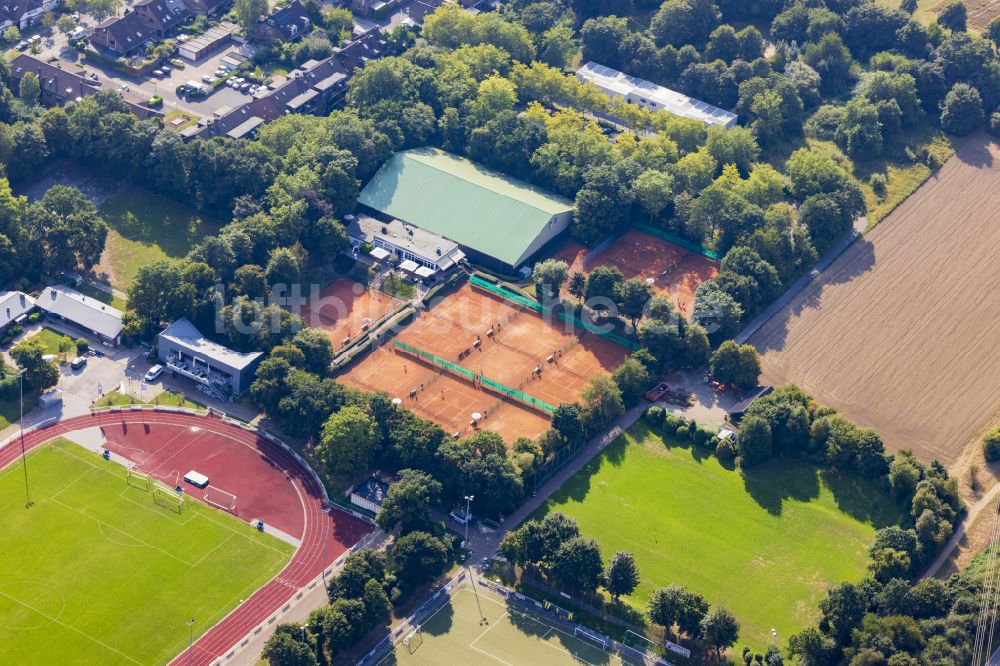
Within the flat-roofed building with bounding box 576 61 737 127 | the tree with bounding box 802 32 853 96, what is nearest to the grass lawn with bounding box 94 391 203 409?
the flat-roofed building with bounding box 576 61 737 127

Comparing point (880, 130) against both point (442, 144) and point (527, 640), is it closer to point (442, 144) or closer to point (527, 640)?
point (442, 144)

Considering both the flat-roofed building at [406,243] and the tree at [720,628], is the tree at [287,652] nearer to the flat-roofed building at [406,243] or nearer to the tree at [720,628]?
the tree at [720,628]

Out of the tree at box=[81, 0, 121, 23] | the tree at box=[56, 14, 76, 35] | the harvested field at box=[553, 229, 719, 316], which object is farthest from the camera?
the tree at box=[81, 0, 121, 23]

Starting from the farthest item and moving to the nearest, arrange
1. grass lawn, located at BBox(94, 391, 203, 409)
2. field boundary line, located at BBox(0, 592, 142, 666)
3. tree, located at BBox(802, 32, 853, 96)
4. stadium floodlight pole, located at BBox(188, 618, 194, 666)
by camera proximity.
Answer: tree, located at BBox(802, 32, 853, 96), grass lawn, located at BBox(94, 391, 203, 409), stadium floodlight pole, located at BBox(188, 618, 194, 666), field boundary line, located at BBox(0, 592, 142, 666)

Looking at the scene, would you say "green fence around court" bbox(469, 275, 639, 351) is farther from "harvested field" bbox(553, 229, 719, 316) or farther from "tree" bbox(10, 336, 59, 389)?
"tree" bbox(10, 336, 59, 389)

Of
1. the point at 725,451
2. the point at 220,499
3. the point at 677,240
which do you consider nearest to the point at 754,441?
the point at 725,451

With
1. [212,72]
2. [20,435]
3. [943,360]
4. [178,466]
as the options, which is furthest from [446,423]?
[212,72]

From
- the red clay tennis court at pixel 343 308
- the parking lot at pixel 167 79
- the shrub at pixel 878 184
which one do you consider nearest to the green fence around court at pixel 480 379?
the red clay tennis court at pixel 343 308
